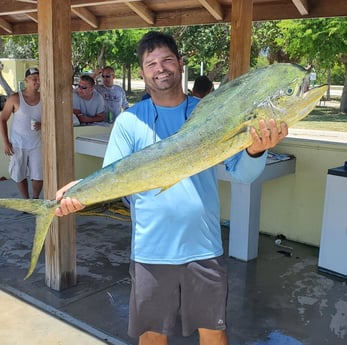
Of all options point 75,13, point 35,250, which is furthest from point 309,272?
point 75,13

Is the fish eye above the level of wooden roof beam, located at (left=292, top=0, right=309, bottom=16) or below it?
below

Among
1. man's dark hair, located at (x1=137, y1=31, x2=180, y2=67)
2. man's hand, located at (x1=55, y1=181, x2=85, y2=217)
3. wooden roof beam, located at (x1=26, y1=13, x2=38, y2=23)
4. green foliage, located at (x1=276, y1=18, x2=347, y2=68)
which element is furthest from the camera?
green foliage, located at (x1=276, y1=18, x2=347, y2=68)

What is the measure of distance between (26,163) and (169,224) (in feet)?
14.1

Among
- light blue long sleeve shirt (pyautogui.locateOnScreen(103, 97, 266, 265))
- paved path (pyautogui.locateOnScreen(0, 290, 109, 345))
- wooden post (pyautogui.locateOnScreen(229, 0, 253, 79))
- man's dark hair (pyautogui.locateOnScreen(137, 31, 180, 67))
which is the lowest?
paved path (pyautogui.locateOnScreen(0, 290, 109, 345))

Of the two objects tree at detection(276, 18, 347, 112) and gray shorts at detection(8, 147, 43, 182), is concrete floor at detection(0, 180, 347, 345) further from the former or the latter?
tree at detection(276, 18, 347, 112)

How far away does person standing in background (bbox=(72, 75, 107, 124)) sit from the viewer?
22.8 ft

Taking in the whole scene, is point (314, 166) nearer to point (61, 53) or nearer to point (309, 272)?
point (309, 272)

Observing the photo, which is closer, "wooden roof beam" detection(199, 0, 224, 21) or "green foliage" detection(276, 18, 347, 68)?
"wooden roof beam" detection(199, 0, 224, 21)

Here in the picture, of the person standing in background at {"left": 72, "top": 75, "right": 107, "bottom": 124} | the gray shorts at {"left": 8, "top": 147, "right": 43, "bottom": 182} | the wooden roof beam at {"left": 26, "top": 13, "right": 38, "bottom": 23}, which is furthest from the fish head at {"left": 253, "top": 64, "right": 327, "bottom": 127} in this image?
the wooden roof beam at {"left": 26, "top": 13, "right": 38, "bottom": 23}

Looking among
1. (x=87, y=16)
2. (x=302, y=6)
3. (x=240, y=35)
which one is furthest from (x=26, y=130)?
(x=302, y=6)

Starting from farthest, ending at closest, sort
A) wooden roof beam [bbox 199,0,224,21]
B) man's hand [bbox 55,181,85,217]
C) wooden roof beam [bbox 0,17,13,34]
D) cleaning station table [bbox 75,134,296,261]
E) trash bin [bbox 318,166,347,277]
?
1. wooden roof beam [bbox 0,17,13,34]
2. wooden roof beam [bbox 199,0,224,21]
3. cleaning station table [bbox 75,134,296,261]
4. trash bin [bbox 318,166,347,277]
5. man's hand [bbox 55,181,85,217]

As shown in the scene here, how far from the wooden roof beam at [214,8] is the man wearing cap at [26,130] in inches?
82.3

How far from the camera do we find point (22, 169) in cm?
598

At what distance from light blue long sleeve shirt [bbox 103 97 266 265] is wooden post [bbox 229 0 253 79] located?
Result: 8.13 feet
